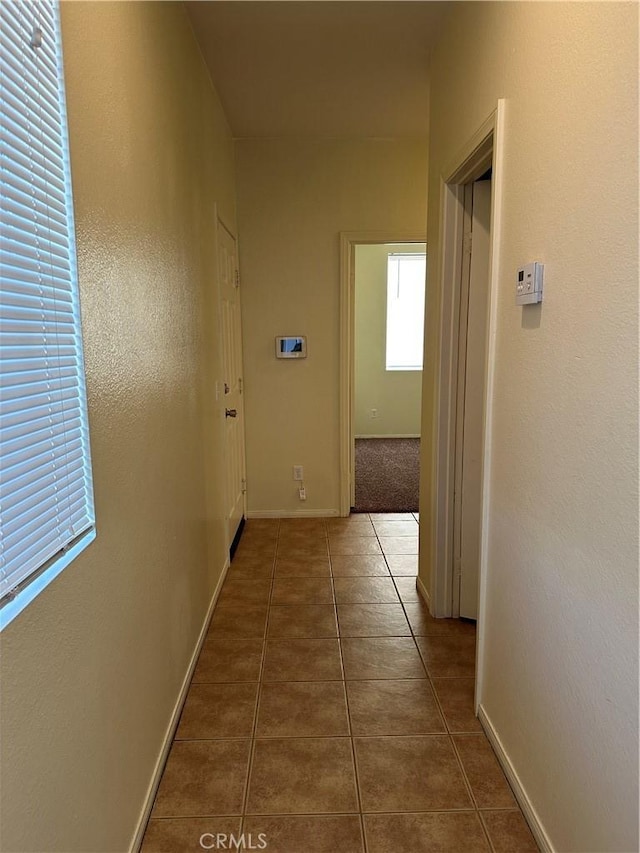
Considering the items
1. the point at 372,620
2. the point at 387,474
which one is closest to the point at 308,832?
the point at 372,620

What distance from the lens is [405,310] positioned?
A: 6.85 metres

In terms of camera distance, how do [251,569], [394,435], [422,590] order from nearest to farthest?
1. [422,590]
2. [251,569]
3. [394,435]

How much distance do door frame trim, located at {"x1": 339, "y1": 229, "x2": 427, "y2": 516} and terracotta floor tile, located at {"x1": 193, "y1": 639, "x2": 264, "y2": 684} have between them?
70.6 inches

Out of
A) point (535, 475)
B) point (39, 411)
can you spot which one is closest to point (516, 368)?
point (535, 475)

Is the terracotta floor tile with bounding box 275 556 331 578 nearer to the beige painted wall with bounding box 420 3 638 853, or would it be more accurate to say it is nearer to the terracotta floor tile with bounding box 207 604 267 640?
the terracotta floor tile with bounding box 207 604 267 640

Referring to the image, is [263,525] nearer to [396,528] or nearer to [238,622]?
[396,528]

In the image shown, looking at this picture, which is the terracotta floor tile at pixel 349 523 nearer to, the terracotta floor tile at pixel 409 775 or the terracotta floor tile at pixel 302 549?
the terracotta floor tile at pixel 302 549

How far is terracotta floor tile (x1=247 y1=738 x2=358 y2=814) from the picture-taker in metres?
1.57

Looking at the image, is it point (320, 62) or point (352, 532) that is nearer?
point (320, 62)

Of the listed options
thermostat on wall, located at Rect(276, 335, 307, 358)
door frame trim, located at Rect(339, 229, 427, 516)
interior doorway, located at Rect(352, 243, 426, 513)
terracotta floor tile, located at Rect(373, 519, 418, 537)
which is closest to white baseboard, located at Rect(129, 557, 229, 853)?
terracotta floor tile, located at Rect(373, 519, 418, 537)

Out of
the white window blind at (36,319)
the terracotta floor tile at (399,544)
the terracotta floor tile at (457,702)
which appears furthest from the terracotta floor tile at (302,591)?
the white window blind at (36,319)

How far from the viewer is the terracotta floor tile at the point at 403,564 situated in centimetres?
313

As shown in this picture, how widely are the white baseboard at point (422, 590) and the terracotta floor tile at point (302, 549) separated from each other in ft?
2.25

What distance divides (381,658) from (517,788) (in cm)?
80
